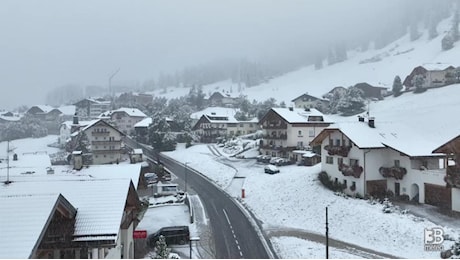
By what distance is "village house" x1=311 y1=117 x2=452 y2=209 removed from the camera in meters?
31.0

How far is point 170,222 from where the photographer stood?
31953mm

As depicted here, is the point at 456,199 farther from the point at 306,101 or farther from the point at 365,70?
the point at 365,70

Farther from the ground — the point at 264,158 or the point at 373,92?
the point at 373,92

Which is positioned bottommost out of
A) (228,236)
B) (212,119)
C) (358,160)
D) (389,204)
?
(228,236)

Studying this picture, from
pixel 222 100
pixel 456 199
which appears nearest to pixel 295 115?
pixel 456 199

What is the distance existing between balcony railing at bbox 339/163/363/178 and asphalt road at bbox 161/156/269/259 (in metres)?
9.50

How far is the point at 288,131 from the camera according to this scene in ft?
189

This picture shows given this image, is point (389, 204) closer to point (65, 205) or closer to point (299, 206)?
point (299, 206)

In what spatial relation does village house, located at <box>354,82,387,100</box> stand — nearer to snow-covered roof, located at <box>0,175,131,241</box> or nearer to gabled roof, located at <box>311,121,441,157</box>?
gabled roof, located at <box>311,121,441,157</box>

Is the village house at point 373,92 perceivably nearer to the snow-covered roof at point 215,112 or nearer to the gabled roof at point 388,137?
the snow-covered roof at point 215,112

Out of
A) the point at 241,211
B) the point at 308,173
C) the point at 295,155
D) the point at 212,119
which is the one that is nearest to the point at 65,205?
the point at 241,211

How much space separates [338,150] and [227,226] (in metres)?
12.7

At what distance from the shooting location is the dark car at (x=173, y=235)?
88.2ft

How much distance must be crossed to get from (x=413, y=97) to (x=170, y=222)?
61409mm
